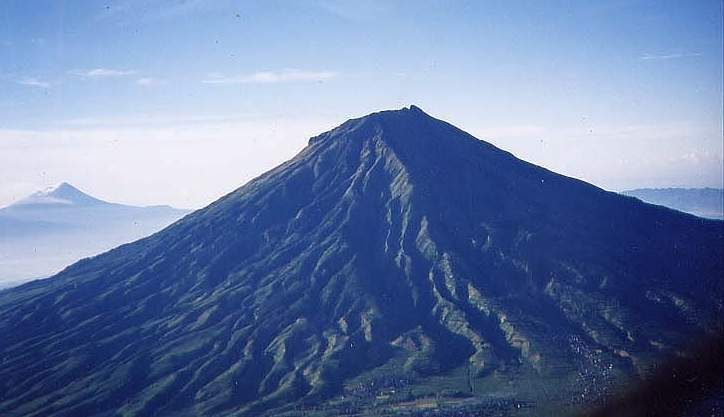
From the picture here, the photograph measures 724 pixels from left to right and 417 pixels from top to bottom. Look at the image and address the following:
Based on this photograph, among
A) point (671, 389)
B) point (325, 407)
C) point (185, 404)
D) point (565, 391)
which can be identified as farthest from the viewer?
point (185, 404)

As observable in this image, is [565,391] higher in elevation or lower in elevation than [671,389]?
lower

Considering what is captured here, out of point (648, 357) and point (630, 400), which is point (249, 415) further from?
point (630, 400)

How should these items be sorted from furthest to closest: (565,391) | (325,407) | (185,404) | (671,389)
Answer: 1. (185,404)
2. (325,407)
3. (565,391)
4. (671,389)

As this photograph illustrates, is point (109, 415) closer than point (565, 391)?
No

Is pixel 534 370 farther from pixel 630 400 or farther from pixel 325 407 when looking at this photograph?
pixel 630 400

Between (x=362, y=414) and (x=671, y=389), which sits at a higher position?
(x=671, y=389)

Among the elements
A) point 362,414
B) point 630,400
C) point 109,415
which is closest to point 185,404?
point 109,415

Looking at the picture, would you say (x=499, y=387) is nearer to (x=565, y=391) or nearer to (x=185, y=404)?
(x=565, y=391)

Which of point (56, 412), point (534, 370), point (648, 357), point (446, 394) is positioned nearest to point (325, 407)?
point (446, 394)

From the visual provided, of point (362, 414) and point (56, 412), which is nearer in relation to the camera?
point (362, 414)
